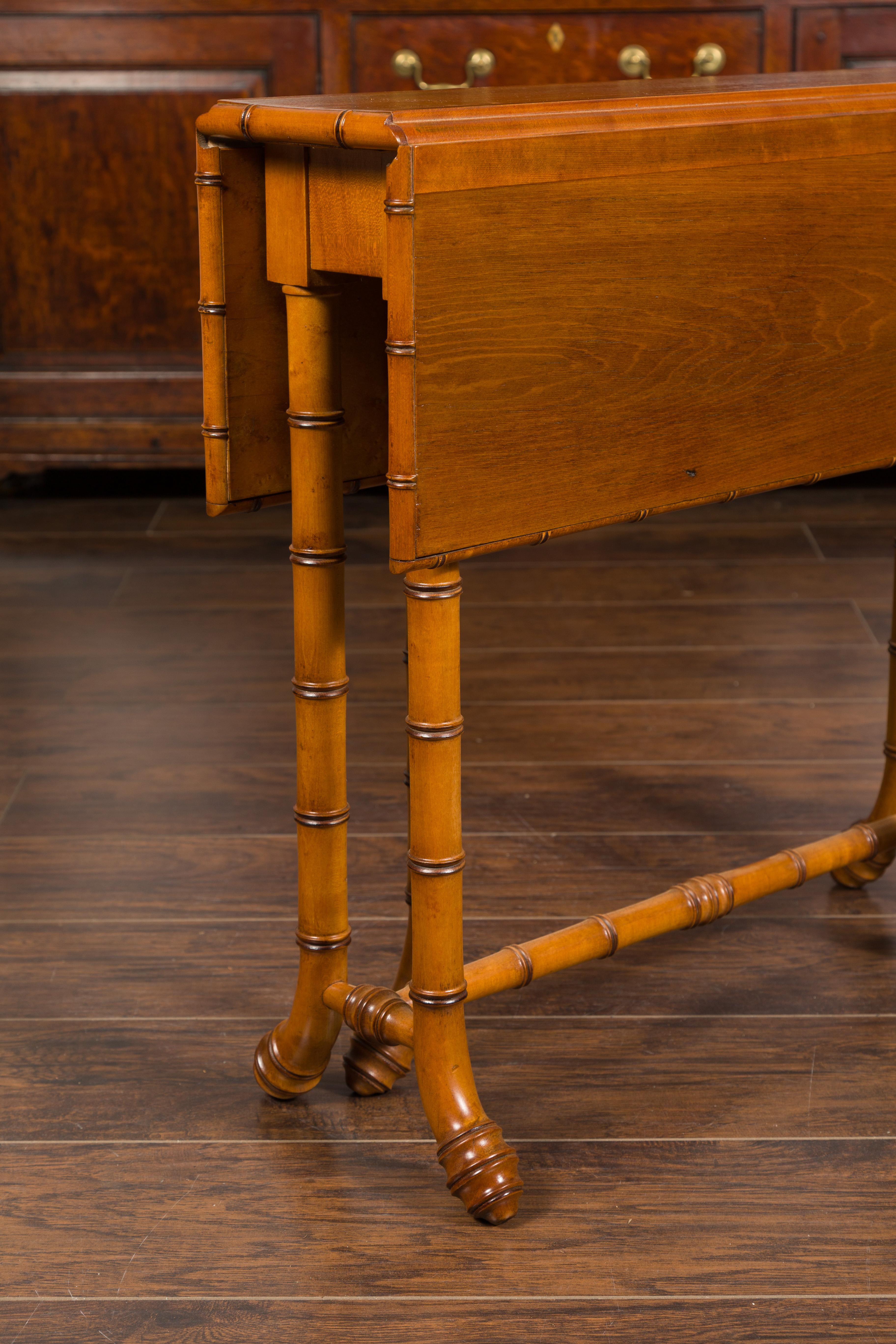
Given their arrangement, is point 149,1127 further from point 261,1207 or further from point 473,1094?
point 473,1094

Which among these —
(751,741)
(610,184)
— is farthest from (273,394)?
(751,741)

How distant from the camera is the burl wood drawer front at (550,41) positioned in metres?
2.87

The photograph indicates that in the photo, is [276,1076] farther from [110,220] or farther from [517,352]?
[110,220]

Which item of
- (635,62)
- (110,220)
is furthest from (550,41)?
(110,220)

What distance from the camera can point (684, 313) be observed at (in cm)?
124

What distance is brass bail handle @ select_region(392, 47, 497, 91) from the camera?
2846 millimetres

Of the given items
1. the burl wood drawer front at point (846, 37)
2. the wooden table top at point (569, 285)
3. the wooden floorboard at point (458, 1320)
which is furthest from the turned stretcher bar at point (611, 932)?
the burl wood drawer front at point (846, 37)

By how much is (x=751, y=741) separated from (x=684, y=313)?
1.06 m

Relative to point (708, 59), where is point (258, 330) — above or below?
below

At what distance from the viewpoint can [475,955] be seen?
5.52ft

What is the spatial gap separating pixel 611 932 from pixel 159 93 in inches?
82.8

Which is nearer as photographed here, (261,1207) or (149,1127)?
(261,1207)

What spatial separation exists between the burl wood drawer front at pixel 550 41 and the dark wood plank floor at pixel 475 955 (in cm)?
90

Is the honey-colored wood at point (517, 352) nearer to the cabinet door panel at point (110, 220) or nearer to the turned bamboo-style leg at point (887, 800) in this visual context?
the turned bamboo-style leg at point (887, 800)
